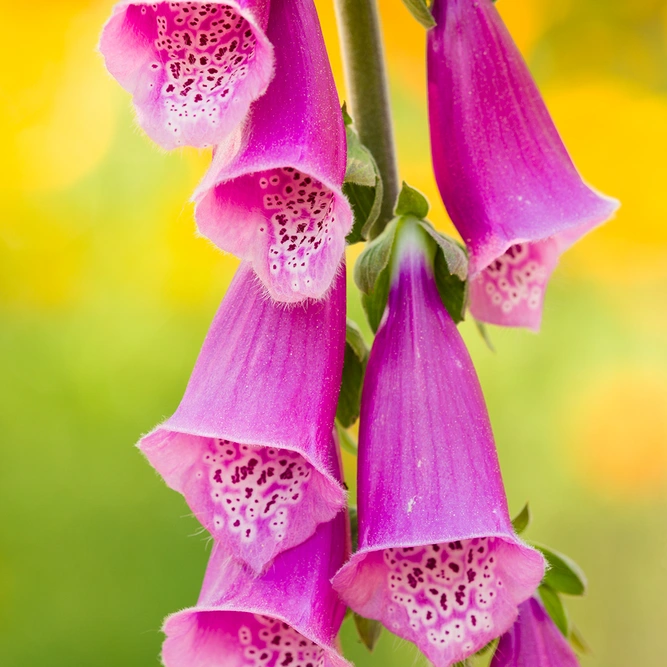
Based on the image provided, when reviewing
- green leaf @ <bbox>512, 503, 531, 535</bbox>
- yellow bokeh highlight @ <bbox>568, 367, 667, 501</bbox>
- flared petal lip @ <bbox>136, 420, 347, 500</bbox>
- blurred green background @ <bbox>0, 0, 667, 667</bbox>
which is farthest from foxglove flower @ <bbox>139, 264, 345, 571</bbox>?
yellow bokeh highlight @ <bbox>568, 367, 667, 501</bbox>

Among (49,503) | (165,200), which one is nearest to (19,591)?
(49,503)

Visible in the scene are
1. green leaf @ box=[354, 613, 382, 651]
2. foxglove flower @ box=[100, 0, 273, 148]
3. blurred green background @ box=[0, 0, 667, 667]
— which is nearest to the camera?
foxglove flower @ box=[100, 0, 273, 148]

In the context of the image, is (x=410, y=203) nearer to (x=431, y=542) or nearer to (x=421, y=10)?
(x=421, y=10)

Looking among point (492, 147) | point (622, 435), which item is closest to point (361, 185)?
point (492, 147)

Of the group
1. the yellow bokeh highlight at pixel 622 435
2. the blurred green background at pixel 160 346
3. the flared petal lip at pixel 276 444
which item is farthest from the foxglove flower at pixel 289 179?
the yellow bokeh highlight at pixel 622 435

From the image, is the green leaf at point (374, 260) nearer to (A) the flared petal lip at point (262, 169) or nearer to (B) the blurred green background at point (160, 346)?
(A) the flared petal lip at point (262, 169)

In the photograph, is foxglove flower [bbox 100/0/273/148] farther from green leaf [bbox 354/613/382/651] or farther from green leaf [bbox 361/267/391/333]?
green leaf [bbox 354/613/382/651]

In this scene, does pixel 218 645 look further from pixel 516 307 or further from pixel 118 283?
pixel 118 283
